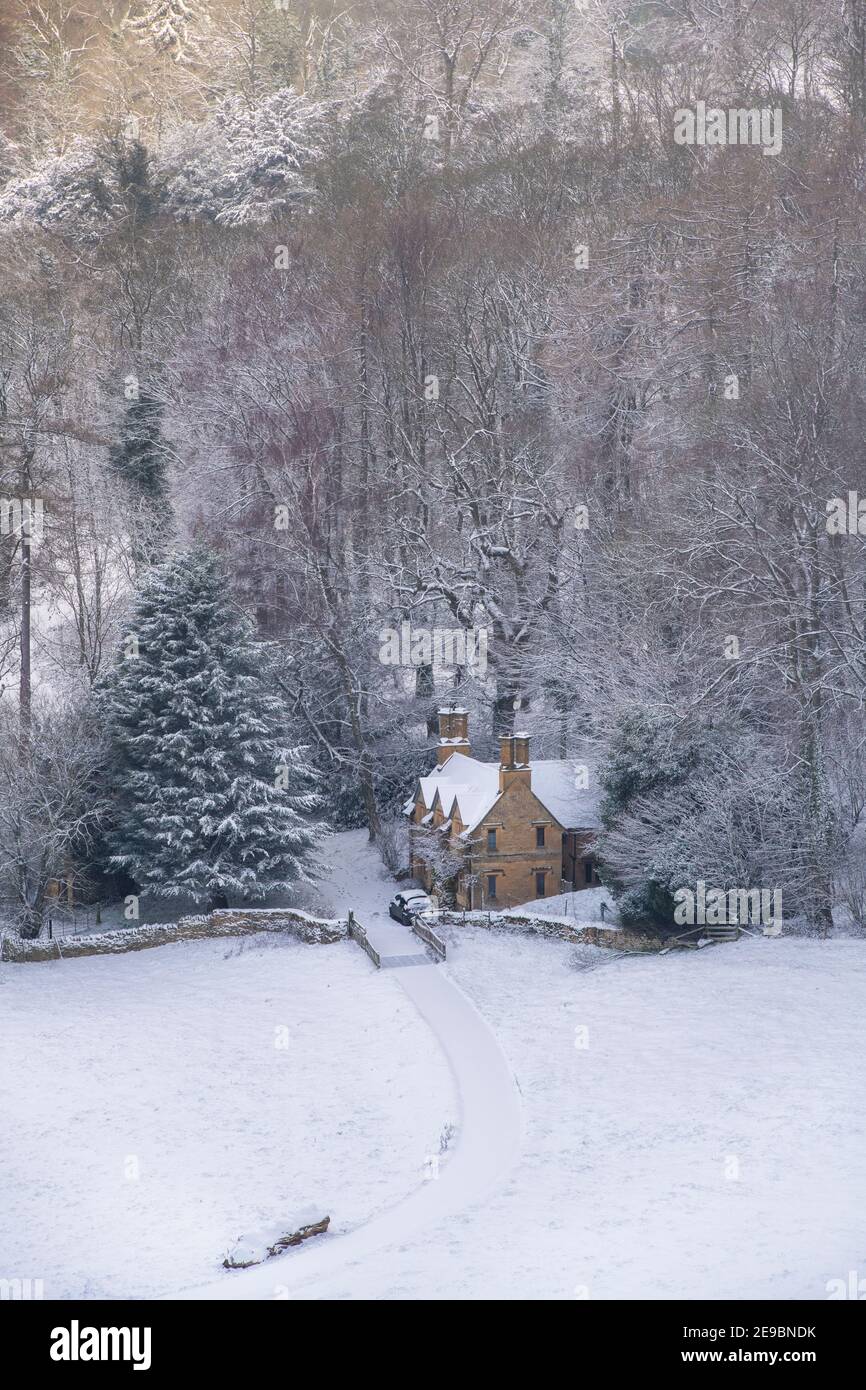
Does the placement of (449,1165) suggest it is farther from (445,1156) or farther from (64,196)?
(64,196)

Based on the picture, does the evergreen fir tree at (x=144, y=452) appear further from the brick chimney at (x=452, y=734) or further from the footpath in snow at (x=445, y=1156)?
the footpath in snow at (x=445, y=1156)

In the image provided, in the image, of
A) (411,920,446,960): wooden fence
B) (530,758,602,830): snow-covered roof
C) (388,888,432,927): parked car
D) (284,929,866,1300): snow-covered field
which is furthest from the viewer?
(530,758,602,830): snow-covered roof

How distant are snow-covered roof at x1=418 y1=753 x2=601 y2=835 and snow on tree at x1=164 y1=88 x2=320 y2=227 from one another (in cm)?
3092

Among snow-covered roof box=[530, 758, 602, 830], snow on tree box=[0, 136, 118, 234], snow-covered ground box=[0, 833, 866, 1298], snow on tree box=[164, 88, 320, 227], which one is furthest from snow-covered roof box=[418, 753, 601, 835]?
snow on tree box=[0, 136, 118, 234]

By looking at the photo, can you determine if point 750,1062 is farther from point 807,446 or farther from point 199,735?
point 199,735

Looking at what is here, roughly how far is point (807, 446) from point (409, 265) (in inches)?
787

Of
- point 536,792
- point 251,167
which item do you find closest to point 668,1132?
point 536,792

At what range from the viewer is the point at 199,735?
35.5 metres

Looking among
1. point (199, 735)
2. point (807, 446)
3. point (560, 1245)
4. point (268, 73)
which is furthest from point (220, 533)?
point (268, 73)

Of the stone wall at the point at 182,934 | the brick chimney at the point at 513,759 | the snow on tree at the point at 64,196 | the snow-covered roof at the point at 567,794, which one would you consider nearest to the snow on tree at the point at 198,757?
the stone wall at the point at 182,934

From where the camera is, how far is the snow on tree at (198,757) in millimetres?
34781

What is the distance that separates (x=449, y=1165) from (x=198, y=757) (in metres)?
17.5

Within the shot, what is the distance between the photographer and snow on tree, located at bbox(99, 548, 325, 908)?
34.8 metres

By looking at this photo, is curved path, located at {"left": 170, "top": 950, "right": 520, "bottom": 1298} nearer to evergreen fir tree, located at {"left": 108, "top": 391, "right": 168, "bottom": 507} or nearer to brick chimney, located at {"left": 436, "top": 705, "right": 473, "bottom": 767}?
brick chimney, located at {"left": 436, "top": 705, "right": 473, "bottom": 767}
